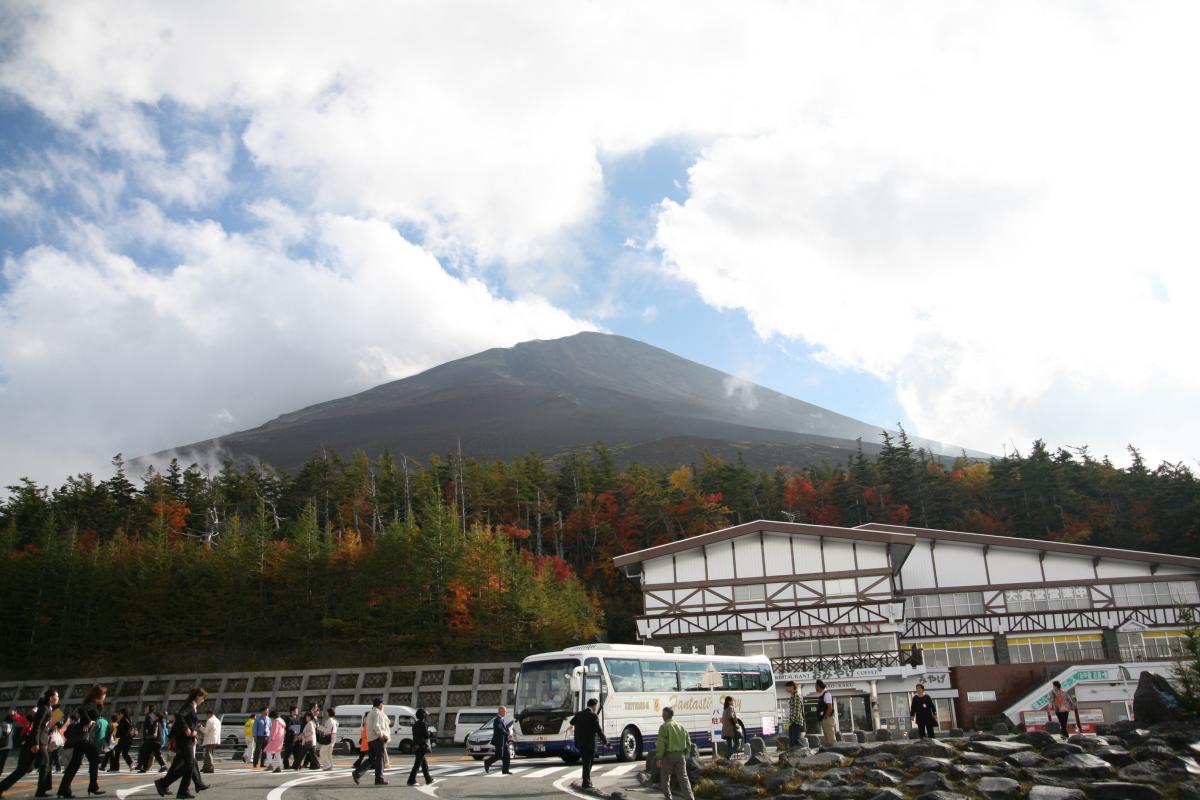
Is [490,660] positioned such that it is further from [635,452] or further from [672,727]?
[635,452]

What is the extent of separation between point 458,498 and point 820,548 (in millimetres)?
34154

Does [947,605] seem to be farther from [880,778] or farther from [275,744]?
[275,744]

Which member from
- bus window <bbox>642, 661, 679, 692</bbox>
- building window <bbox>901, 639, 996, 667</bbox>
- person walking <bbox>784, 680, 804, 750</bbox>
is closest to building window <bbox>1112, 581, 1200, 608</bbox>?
building window <bbox>901, 639, 996, 667</bbox>

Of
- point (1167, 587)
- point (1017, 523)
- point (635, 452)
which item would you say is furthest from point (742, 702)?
point (635, 452)

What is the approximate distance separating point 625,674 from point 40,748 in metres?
12.8

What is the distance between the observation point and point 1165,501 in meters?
56.7

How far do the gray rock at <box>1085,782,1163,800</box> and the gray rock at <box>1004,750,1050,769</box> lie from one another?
6.49ft

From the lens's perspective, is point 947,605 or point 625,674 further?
point 947,605

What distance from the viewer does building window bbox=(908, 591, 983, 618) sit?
1532 inches

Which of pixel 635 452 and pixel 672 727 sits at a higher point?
pixel 635 452

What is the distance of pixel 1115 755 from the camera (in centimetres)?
1225

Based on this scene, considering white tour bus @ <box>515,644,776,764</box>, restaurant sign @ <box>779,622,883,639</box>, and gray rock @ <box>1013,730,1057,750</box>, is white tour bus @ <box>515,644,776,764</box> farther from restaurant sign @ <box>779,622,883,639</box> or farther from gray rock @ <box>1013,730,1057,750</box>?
restaurant sign @ <box>779,622,883,639</box>

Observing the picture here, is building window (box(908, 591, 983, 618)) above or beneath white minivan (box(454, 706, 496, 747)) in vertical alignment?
above

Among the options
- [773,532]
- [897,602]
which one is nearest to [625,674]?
[773,532]
